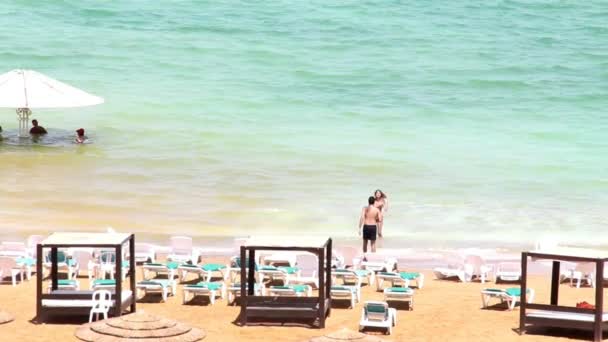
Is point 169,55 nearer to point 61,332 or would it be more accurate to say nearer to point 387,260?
point 387,260

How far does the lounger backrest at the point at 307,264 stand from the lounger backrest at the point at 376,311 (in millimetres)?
3102

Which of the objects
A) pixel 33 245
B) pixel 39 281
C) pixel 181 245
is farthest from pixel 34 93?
pixel 39 281

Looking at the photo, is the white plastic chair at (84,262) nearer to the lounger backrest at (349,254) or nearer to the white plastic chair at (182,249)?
the white plastic chair at (182,249)

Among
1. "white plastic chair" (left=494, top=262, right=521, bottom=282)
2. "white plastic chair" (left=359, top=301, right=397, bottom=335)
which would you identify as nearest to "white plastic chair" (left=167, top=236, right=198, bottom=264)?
"white plastic chair" (left=494, top=262, right=521, bottom=282)

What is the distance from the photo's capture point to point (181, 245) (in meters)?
19.9

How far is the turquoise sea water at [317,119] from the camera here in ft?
85.6

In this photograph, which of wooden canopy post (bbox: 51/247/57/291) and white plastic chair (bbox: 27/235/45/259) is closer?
wooden canopy post (bbox: 51/247/57/291)

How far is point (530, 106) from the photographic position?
41.4 metres

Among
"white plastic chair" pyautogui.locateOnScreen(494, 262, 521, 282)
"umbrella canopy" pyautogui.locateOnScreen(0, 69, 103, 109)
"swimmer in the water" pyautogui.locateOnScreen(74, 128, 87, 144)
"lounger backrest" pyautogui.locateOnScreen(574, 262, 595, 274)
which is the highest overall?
"umbrella canopy" pyautogui.locateOnScreen(0, 69, 103, 109)

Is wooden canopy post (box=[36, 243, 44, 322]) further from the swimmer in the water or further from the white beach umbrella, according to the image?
the swimmer in the water

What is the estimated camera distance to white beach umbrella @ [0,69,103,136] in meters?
27.9

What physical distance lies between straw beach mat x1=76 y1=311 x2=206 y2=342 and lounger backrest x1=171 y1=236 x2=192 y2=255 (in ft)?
18.4

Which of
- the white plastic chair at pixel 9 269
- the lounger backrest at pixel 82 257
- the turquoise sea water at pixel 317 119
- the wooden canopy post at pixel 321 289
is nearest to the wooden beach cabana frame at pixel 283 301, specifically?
the wooden canopy post at pixel 321 289

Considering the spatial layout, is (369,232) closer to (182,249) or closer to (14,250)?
(182,249)
